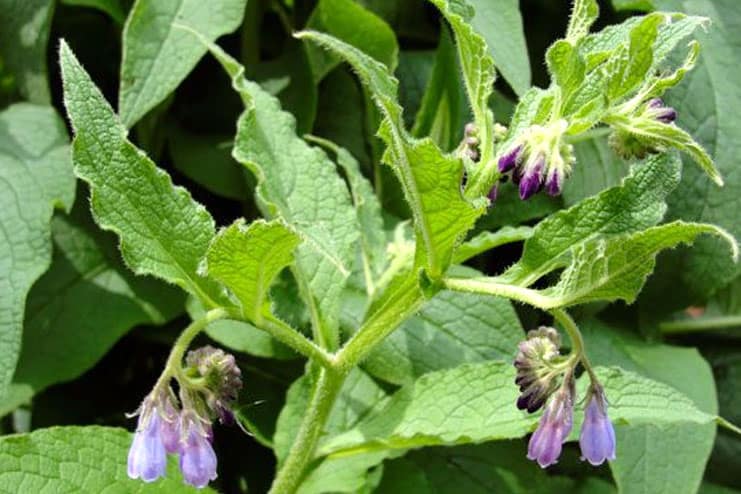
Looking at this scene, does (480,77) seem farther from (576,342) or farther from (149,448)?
(149,448)

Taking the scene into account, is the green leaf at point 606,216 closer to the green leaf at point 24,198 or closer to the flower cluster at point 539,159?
the flower cluster at point 539,159

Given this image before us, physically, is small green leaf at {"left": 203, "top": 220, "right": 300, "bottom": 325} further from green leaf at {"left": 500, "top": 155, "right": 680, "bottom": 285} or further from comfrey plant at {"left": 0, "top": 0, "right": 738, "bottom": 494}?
green leaf at {"left": 500, "top": 155, "right": 680, "bottom": 285}

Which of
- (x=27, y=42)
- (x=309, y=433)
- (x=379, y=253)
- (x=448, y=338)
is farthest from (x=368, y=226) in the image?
(x=27, y=42)

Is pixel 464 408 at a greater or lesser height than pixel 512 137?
lesser

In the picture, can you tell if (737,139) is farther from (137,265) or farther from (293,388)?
(137,265)

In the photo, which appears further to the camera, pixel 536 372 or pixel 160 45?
pixel 160 45

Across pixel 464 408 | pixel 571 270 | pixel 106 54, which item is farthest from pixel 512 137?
pixel 106 54

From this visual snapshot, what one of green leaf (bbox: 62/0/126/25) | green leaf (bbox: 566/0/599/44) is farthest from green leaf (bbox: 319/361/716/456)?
green leaf (bbox: 62/0/126/25)
